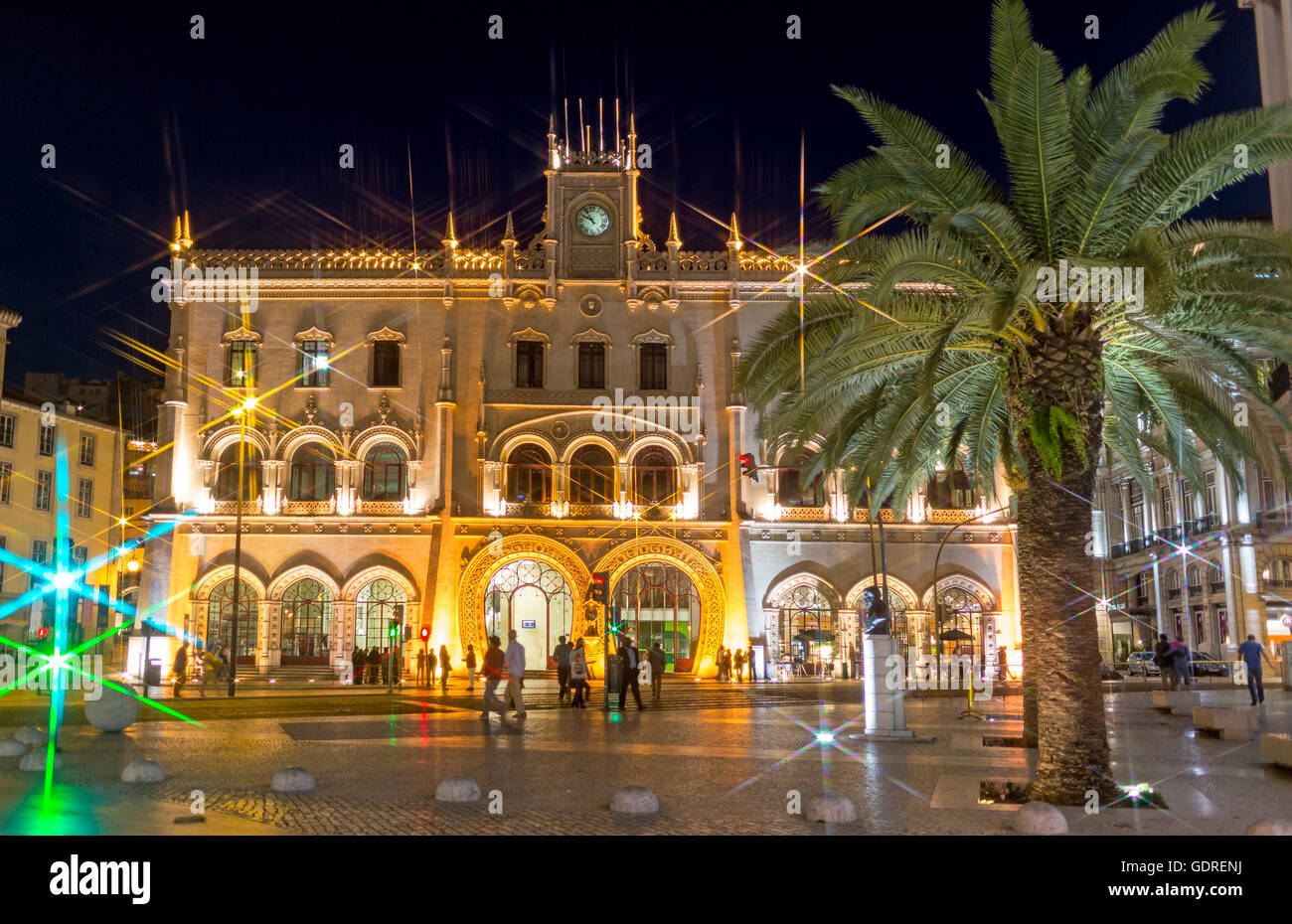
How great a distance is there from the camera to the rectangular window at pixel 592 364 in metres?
43.3

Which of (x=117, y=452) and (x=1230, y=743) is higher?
(x=117, y=452)

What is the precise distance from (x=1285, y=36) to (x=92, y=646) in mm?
54105

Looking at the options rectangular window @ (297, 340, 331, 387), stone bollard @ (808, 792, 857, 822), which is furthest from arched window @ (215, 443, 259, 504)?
stone bollard @ (808, 792, 857, 822)

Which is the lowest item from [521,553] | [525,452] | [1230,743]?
[1230,743]

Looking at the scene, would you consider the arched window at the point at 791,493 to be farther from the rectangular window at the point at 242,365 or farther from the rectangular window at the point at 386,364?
the rectangular window at the point at 242,365

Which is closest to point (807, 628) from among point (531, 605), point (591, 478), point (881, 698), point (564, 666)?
point (591, 478)

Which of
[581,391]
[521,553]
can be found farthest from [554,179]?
[521,553]

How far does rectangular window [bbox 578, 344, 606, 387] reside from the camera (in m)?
43.3

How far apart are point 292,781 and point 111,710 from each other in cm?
840

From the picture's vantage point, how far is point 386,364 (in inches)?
1692

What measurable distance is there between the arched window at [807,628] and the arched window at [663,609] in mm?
3193

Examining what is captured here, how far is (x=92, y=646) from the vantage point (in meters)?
55.9

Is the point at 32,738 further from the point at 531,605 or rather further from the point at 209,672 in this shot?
the point at 531,605
